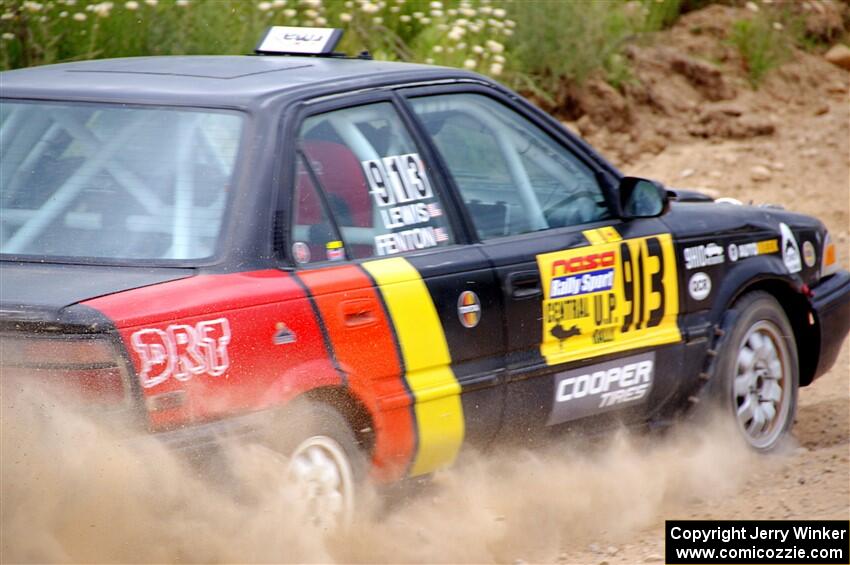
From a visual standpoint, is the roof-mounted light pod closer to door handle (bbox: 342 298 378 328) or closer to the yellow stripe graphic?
the yellow stripe graphic

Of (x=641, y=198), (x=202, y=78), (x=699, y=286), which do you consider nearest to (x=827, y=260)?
(x=699, y=286)

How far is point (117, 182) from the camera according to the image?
12.9 feet

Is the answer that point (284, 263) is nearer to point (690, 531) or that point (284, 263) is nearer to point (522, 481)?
point (522, 481)

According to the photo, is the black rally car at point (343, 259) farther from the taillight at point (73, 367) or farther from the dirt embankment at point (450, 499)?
the dirt embankment at point (450, 499)

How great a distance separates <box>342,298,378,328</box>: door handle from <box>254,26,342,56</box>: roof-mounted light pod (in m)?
1.30

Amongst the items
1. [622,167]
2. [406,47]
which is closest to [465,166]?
[406,47]

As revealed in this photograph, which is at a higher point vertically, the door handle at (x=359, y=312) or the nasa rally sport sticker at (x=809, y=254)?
the door handle at (x=359, y=312)

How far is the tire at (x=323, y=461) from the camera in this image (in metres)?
3.84

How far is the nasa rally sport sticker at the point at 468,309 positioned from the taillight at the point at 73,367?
135cm

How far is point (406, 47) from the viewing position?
9766mm

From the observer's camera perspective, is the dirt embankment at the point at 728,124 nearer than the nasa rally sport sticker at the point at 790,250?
No

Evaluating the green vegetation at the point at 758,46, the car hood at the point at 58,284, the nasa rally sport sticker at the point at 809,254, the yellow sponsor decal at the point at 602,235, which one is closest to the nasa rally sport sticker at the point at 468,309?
the yellow sponsor decal at the point at 602,235

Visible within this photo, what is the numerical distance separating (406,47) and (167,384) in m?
6.62

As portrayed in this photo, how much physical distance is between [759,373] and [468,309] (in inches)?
76.7
